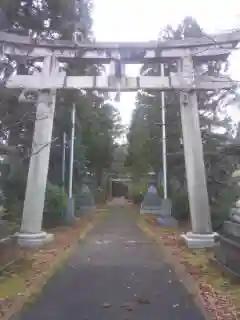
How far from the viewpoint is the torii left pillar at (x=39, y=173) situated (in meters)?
12.4

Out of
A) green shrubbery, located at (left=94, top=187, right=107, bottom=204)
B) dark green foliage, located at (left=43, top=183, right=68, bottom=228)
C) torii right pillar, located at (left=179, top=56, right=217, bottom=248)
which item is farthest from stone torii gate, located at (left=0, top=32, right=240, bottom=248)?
green shrubbery, located at (left=94, top=187, right=107, bottom=204)

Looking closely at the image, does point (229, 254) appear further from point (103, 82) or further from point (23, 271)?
point (103, 82)

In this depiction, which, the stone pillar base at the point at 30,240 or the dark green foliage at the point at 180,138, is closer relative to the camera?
the stone pillar base at the point at 30,240

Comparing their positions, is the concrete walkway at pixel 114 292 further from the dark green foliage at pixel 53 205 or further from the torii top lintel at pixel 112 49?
the dark green foliage at pixel 53 205

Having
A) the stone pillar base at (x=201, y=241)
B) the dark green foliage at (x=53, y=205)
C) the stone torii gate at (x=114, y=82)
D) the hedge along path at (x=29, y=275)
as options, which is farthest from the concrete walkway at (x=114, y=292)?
the dark green foliage at (x=53, y=205)

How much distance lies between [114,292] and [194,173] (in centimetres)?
615

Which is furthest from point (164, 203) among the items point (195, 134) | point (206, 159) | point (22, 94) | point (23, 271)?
point (23, 271)

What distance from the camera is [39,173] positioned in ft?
41.4

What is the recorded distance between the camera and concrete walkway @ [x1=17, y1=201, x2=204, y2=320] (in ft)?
19.0

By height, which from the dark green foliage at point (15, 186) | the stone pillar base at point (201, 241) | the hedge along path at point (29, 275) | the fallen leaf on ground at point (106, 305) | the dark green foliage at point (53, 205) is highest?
the dark green foliage at point (15, 186)

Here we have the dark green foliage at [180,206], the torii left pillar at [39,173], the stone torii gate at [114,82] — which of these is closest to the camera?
the torii left pillar at [39,173]

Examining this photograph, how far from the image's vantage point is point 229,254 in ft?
26.3

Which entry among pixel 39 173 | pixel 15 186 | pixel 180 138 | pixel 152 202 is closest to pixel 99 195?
pixel 152 202

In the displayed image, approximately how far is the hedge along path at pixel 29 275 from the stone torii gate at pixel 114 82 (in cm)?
85
